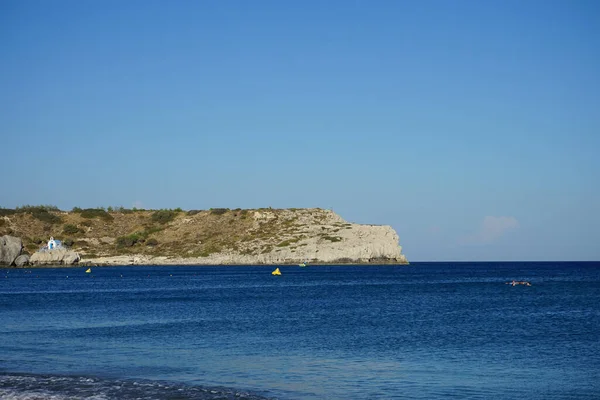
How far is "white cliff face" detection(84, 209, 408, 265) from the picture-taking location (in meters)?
188

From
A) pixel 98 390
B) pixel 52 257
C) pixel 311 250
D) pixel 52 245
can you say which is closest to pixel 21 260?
pixel 52 257

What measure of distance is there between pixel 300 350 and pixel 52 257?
14545 centimetres

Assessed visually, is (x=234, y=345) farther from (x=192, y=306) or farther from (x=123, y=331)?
(x=192, y=306)

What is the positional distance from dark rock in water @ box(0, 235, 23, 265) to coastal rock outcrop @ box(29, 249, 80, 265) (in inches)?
211

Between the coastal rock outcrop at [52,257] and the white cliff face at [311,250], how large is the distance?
614 inches

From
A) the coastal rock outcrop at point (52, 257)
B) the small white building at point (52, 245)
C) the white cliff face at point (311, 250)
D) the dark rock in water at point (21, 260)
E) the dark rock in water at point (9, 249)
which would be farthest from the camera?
the white cliff face at point (311, 250)

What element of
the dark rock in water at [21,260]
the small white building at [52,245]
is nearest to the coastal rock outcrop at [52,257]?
the dark rock in water at [21,260]

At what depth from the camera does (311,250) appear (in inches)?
7397

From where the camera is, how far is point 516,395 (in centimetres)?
2703

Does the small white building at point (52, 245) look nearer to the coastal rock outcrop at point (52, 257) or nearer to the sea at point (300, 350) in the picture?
the coastal rock outcrop at point (52, 257)

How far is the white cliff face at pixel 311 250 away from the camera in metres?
188

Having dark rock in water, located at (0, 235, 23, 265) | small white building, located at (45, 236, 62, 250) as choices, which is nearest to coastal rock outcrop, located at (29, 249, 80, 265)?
small white building, located at (45, 236, 62, 250)

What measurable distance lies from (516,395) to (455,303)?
148ft

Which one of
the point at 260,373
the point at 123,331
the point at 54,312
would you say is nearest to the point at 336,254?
the point at 54,312
